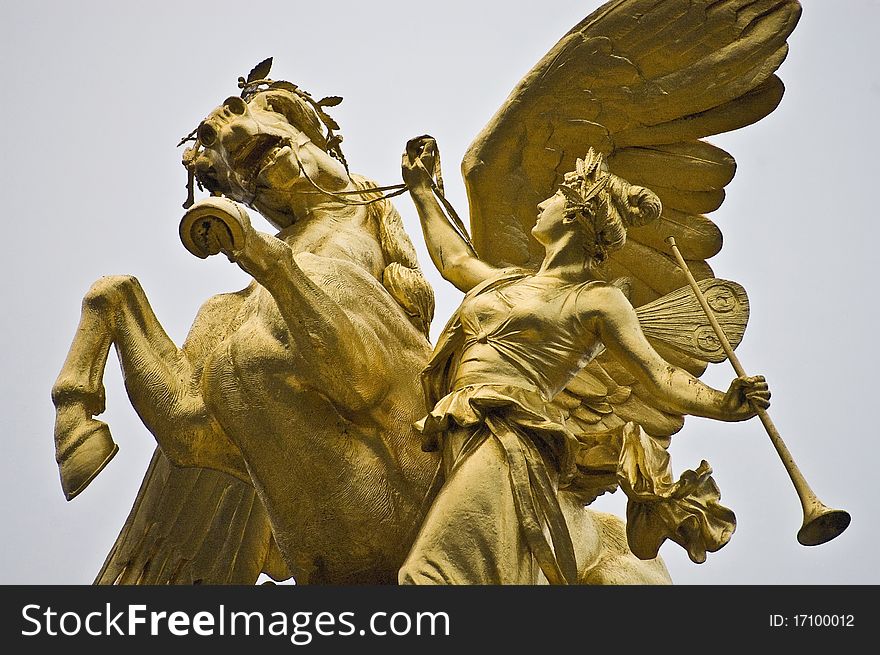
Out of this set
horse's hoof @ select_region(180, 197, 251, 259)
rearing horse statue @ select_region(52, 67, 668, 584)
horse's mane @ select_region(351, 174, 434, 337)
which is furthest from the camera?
horse's mane @ select_region(351, 174, 434, 337)

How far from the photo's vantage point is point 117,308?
15.8ft

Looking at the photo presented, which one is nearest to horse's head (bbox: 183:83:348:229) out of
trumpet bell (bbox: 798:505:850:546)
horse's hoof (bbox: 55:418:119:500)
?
horse's hoof (bbox: 55:418:119:500)

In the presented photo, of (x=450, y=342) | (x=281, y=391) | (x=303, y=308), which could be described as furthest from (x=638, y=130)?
(x=281, y=391)

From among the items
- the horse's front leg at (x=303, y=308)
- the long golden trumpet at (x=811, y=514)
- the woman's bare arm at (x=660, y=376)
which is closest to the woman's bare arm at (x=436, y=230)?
the horse's front leg at (x=303, y=308)

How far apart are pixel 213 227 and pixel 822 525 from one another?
5.63 ft

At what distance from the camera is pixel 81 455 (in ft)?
15.0

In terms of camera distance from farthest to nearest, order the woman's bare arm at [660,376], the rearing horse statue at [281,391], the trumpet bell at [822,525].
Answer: the rearing horse statue at [281,391] → the woman's bare arm at [660,376] → the trumpet bell at [822,525]

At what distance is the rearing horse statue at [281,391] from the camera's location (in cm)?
464

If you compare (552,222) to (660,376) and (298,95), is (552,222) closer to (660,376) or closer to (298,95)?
(660,376)

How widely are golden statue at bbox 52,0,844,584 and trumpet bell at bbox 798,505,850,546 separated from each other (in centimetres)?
36

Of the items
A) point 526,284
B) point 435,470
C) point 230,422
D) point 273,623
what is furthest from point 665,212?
point 273,623

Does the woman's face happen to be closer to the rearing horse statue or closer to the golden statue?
the golden statue

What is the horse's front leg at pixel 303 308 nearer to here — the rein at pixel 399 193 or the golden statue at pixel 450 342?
the golden statue at pixel 450 342

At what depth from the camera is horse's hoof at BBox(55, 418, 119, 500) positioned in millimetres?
4566
